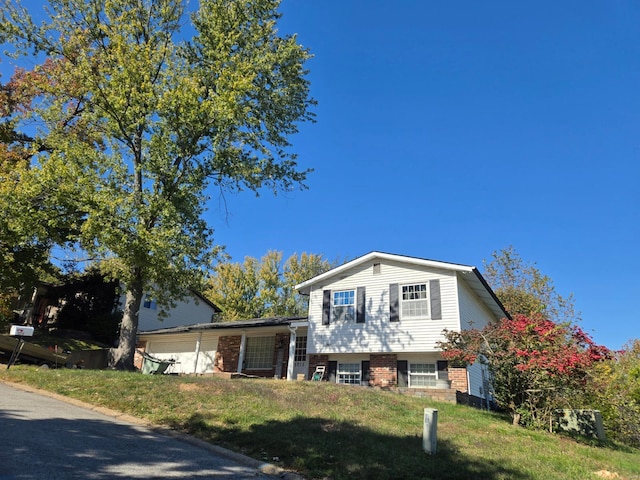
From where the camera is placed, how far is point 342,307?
18.9 meters

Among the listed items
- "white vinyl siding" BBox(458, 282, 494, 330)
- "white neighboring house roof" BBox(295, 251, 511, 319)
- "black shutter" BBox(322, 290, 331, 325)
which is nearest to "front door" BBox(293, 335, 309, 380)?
"black shutter" BBox(322, 290, 331, 325)

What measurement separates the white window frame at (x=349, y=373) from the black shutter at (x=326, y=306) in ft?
6.34

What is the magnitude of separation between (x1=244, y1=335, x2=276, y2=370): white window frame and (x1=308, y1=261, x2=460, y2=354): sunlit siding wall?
10.2 feet

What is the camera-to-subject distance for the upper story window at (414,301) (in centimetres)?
1709

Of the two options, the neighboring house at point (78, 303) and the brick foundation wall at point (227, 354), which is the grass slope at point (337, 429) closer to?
→ the brick foundation wall at point (227, 354)

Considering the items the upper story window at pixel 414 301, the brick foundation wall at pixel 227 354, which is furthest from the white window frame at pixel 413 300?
the brick foundation wall at pixel 227 354

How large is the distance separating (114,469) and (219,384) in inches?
259

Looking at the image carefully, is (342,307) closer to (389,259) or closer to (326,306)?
(326,306)

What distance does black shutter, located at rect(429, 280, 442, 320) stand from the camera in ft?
54.1

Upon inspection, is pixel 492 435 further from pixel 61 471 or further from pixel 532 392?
pixel 61 471

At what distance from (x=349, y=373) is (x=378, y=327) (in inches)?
96.6

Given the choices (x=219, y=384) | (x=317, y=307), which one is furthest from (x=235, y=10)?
(x=219, y=384)

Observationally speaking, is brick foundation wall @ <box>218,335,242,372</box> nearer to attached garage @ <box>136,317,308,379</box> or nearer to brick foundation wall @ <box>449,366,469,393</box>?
attached garage @ <box>136,317,308,379</box>

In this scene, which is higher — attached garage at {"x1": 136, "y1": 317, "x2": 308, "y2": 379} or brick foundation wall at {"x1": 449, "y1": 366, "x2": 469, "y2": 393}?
attached garage at {"x1": 136, "y1": 317, "x2": 308, "y2": 379}
